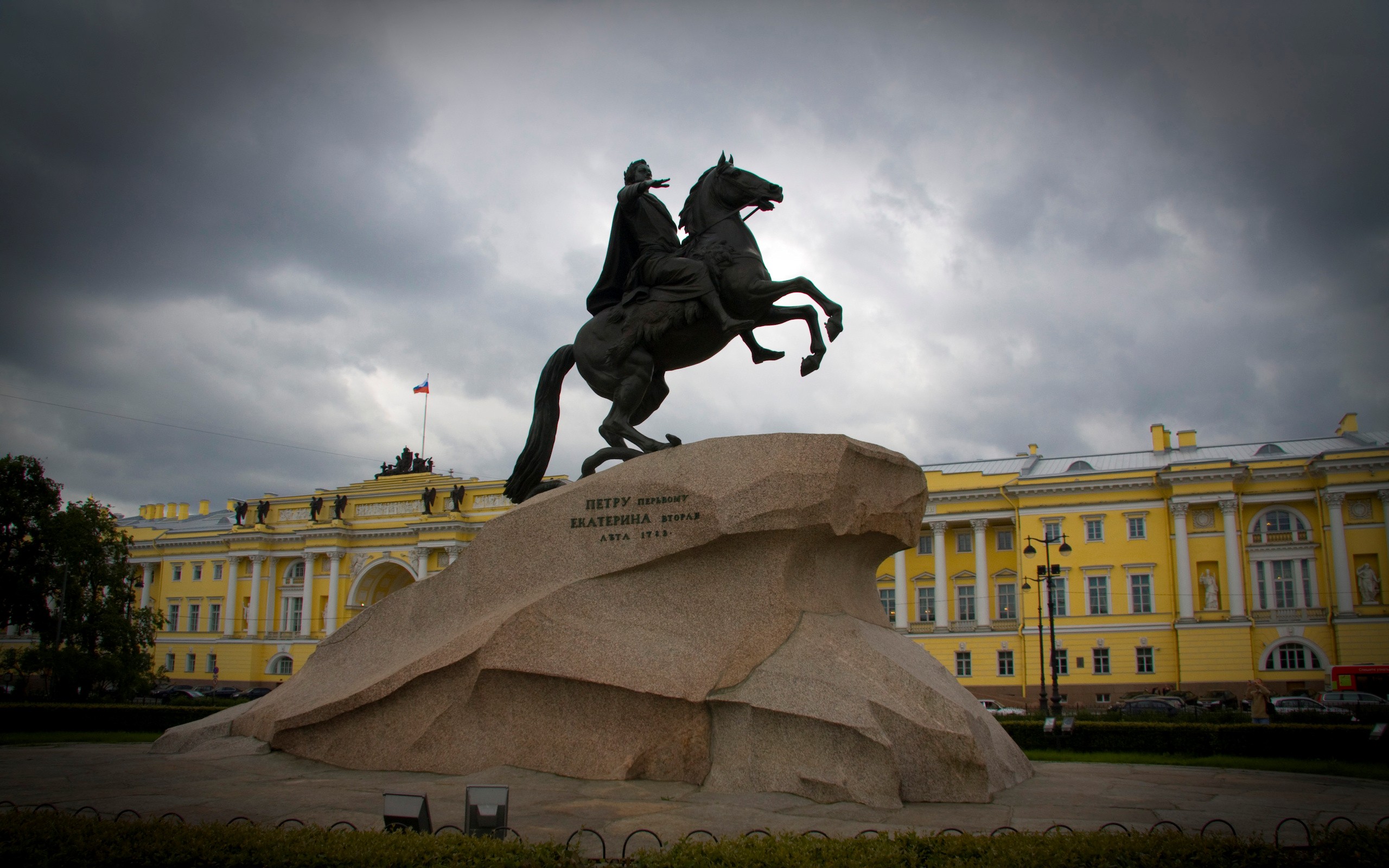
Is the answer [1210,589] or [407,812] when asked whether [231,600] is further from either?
[407,812]

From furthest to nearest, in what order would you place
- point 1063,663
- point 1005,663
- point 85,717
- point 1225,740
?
point 1005,663
point 1063,663
point 85,717
point 1225,740

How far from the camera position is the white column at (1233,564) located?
47062 mm

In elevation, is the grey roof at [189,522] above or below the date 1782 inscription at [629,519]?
above

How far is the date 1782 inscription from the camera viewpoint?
8.02 m

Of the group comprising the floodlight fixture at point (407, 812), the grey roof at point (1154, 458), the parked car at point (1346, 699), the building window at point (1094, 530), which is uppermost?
the grey roof at point (1154, 458)

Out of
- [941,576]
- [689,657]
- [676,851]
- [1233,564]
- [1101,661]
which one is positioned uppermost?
[1233,564]

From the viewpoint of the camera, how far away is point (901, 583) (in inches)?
2160

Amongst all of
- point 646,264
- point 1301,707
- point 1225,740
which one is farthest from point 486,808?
point 1301,707

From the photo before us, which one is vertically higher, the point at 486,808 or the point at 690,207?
the point at 690,207

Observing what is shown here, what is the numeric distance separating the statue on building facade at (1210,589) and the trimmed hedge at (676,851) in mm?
48548

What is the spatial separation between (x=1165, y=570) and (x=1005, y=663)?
30.1ft

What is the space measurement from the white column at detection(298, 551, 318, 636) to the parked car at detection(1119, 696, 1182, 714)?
50.4 m

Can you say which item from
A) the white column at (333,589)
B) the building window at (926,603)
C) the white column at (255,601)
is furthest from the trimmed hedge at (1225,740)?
the white column at (255,601)

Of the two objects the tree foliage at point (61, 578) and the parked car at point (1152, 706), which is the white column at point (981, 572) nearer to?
the parked car at point (1152, 706)
